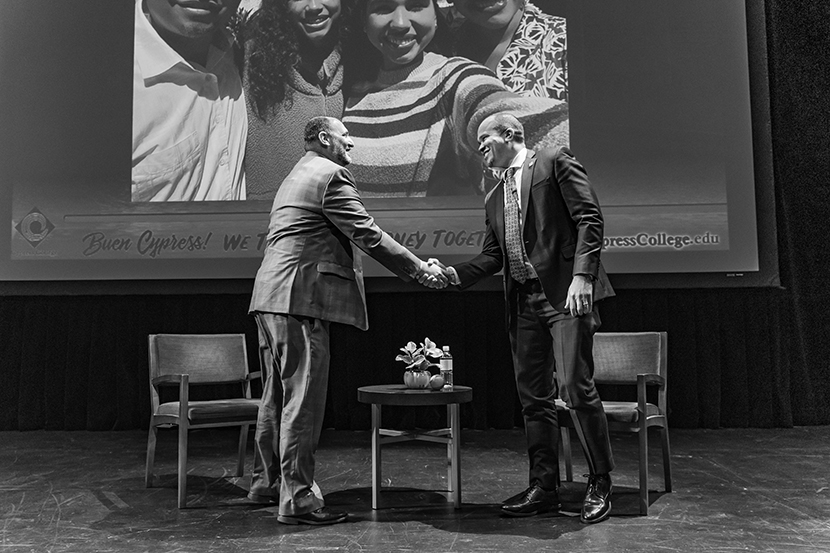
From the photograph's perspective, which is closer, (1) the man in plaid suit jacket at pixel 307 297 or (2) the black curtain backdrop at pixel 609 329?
(1) the man in plaid suit jacket at pixel 307 297

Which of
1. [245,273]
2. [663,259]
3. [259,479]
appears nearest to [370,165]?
[245,273]

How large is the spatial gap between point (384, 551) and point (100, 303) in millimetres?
3717

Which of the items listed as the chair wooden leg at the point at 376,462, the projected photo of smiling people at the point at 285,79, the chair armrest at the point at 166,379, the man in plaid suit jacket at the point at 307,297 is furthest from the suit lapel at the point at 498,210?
the projected photo of smiling people at the point at 285,79

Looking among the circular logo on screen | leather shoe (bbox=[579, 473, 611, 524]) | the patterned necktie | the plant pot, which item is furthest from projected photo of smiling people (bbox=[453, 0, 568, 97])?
the circular logo on screen

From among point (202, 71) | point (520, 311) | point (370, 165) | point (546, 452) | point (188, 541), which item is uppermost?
point (202, 71)

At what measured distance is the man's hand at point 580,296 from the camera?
247 cm

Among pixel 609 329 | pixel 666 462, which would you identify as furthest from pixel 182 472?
pixel 609 329

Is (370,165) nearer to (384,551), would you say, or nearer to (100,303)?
(100,303)

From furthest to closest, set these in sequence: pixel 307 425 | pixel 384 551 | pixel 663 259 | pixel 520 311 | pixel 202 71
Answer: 1. pixel 202 71
2. pixel 663 259
3. pixel 520 311
4. pixel 307 425
5. pixel 384 551

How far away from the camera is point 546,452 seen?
271 centimetres

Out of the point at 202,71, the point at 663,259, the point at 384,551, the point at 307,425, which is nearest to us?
the point at 384,551

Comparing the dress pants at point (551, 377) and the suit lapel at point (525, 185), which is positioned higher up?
the suit lapel at point (525, 185)

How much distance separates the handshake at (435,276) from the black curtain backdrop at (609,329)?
1.95 meters

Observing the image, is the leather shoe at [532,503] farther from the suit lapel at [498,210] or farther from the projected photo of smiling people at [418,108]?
the projected photo of smiling people at [418,108]
